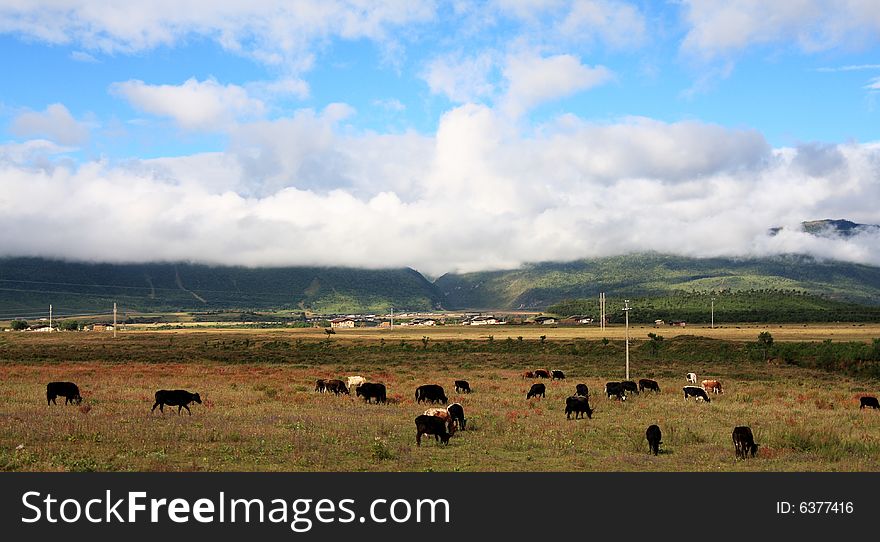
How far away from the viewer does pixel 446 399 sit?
34.3 meters

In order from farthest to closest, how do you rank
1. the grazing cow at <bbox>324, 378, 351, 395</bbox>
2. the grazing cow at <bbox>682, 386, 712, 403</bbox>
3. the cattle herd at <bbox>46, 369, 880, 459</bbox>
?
the grazing cow at <bbox>324, 378, 351, 395</bbox>
the grazing cow at <bbox>682, 386, 712, 403</bbox>
the cattle herd at <bbox>46, 369, 880, 459</bbox>

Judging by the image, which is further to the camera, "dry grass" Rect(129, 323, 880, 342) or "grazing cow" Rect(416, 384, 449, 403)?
"dry grass" Rect(129, 323, 880, 342)

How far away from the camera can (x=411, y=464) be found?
18734 mm

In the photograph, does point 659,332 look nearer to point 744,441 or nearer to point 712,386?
point 712,386

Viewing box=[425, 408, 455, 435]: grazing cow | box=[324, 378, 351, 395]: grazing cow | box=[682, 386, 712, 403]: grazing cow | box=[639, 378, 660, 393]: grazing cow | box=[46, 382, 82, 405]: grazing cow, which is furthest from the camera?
box=[639, 378, 660, 393]: grazing cow

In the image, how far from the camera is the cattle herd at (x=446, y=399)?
68.4 ft

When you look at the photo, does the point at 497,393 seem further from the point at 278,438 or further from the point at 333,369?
the point at 333,369

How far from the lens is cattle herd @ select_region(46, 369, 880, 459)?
20844 millimetres

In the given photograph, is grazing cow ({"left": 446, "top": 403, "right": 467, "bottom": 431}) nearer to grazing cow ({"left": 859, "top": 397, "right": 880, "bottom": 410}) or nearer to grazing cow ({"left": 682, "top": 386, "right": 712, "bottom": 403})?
grazing cow ({"left": 682, "top": 386, "right": 712, "bottom": 403})

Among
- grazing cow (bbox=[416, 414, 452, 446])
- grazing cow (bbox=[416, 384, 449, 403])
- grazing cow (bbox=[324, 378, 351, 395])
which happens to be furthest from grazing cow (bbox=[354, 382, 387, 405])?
grazing cow (bbox=[416, 414, 452, 446])

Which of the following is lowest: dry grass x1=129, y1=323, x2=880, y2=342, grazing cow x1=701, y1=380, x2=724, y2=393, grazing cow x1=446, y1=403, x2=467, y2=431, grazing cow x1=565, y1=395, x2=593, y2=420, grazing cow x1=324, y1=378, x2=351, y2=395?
dry grass x1=129, y1=323, x2=880, y2=342

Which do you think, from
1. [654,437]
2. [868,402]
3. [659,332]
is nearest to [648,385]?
[868,402]

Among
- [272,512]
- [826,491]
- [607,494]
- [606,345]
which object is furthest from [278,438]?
[606,345]

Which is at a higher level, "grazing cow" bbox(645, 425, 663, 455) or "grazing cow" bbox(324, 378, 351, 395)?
"grazing cow" bbox(645, 425, 663, 455)
